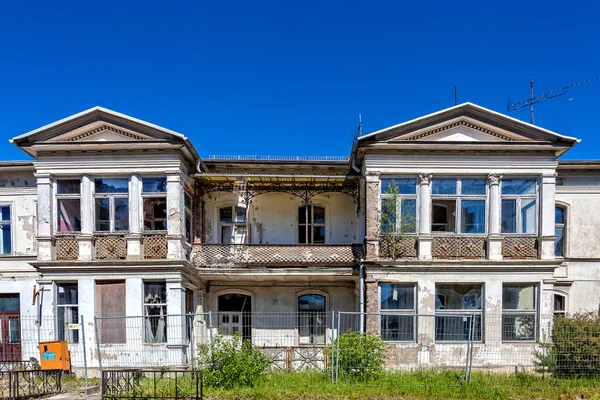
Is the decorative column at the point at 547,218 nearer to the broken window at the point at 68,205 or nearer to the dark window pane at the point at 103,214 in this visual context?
the dark window pane at the point at 103,214

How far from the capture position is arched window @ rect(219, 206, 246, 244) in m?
15.5

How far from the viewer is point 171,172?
12492 mm

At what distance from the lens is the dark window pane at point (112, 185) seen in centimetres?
1271

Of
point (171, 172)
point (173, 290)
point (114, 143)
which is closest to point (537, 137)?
point (171, 172)

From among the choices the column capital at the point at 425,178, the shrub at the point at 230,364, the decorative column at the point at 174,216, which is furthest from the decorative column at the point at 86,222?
the column capital at the point at 425,178

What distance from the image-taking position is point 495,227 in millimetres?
12523

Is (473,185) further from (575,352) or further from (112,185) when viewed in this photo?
(112,185)

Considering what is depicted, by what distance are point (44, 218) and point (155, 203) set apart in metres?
3.33

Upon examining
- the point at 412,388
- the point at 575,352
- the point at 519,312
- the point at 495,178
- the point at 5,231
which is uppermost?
the point at 495,178

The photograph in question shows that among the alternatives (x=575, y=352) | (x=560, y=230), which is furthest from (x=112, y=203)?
(x=560, y=230)

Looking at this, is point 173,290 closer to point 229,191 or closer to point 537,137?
point 229,191

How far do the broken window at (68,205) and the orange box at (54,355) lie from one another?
11.1 ft

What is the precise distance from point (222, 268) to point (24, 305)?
7.05 m

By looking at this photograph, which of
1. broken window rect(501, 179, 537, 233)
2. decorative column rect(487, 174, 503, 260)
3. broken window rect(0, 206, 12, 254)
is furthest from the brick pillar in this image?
broken window rect(0, 206, 12, 254)
